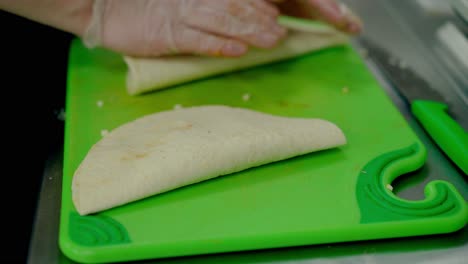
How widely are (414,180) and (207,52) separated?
0.56 m

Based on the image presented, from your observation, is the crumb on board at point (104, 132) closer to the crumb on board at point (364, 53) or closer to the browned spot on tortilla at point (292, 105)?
the browned spot on tortilla at point (292, 105)

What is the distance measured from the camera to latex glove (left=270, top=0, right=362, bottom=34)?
1.40 meters

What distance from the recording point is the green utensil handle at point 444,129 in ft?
3.65

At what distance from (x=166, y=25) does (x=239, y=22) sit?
0.18m

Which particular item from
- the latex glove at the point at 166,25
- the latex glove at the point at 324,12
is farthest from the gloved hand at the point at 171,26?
the latex glove at the point at 324,12

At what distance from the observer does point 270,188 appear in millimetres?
1003

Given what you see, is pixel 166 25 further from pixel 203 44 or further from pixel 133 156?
pixel 133 156

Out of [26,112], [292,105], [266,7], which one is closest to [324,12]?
[266,7]

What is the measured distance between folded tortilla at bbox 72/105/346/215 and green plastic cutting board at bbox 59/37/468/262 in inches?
1.1

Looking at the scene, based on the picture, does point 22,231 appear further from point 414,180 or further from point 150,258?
point 414,180

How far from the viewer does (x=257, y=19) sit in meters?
1.32

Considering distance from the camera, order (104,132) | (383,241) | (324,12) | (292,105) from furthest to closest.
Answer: (324,12), (292,105), (104,132), (383,241)

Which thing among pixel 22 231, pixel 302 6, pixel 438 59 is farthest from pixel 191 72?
pixel 438 59

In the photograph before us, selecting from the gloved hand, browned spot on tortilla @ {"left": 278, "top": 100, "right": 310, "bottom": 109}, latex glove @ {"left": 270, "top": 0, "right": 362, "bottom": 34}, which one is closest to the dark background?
the gloved hand
